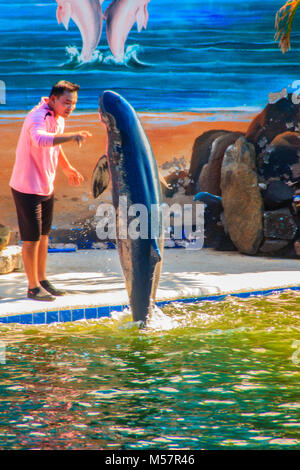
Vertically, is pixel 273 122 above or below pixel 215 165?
above

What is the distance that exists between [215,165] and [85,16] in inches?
123

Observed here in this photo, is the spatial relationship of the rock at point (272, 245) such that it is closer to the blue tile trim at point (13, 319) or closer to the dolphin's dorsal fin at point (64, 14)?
the dolphin's dorsal fin at point (64, 14)

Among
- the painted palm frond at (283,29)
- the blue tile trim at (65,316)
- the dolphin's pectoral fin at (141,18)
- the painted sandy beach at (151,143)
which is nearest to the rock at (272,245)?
the painted sandy beach at (151,143)

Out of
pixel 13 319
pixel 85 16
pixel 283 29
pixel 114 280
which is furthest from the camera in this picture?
pixel 283 29

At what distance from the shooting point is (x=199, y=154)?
1169 centimetres

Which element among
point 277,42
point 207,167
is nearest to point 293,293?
point 207,167

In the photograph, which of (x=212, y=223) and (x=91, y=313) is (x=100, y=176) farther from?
(x=212, y=223)

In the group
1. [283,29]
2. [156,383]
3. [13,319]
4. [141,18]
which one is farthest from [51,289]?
[283,29]

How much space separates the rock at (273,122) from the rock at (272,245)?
58.9 inches

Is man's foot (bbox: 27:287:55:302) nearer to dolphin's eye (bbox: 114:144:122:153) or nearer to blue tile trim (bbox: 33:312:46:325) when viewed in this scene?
blue tile trim (bbox: 33:312:46:325)

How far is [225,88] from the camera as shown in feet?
38.0

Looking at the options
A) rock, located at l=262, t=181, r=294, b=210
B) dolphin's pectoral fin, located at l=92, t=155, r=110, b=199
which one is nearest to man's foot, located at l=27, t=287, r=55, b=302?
dolphin's pectoral fin, located at l=92, t=155, r=110, b=199

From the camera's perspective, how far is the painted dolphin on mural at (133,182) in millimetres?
5320

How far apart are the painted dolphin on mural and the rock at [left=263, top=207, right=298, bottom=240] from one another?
515 centimetres
